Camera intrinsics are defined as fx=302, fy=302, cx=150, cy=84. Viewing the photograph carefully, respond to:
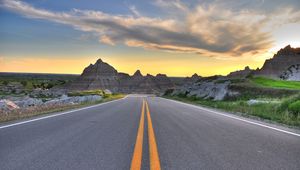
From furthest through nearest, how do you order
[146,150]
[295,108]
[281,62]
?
[281,62], [295,108], [146,150]

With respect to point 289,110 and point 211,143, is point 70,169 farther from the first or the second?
point 289,110

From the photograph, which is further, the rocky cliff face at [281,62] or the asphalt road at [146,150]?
the rocky cliff face at [281,62]

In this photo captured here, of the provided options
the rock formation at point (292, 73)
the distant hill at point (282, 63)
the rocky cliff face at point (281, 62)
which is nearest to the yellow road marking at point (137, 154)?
the rock formation at point (292, 73)

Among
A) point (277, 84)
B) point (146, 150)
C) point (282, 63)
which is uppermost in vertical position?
point (282, 63)

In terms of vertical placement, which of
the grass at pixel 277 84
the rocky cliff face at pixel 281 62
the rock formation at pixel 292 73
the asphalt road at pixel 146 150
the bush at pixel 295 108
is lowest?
the asphalt road at pixel 146 150

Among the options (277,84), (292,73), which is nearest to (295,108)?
(277,84)

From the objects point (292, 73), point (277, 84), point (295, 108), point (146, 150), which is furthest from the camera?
point (292, 73)

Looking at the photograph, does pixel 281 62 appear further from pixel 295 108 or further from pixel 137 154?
pixel 137 154

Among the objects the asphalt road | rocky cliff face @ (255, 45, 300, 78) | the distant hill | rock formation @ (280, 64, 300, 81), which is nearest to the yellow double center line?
the asphalt road

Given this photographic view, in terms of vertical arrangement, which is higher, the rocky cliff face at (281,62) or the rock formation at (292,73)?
the rocky cliff face at (281,62)

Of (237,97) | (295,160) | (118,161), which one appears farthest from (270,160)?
(237,97)

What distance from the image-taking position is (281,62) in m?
95.0

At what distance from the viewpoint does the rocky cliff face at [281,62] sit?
91.1m

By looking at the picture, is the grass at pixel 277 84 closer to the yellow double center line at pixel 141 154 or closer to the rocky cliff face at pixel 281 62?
the yellow double center line at pixel 141 154
